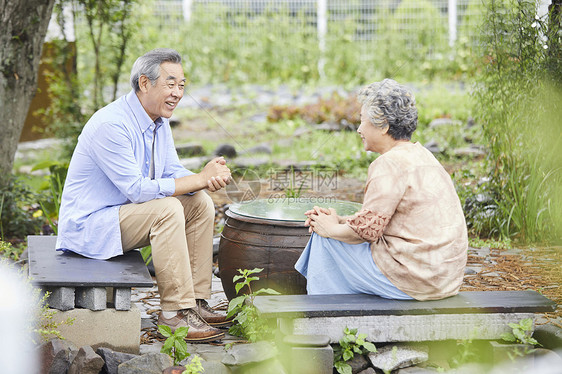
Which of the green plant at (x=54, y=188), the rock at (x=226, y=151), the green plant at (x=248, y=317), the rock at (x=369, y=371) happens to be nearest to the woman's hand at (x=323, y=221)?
the green plant at (x=248, y=317)

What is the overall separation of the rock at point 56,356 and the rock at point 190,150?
21.0 ft

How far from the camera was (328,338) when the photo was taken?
9.35 ft

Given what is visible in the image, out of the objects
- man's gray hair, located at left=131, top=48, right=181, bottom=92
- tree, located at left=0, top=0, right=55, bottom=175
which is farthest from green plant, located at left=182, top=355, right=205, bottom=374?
tree, located at left=0, top=0, right=55, bottom=175

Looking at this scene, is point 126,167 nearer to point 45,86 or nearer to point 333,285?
point 333,285

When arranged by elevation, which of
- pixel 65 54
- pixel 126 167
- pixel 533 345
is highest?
pixel 65 54

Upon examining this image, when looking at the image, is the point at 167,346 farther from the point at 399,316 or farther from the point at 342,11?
the point at 342,11

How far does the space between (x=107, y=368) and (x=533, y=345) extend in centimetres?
189

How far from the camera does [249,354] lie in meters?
2.82

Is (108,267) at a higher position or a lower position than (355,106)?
lower

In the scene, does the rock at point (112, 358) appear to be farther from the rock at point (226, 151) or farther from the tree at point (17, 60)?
the rock at point (226, 151)

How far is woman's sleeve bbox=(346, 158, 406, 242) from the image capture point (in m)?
2.93

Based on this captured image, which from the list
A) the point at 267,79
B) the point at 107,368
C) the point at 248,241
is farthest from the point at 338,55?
the point at 107,368

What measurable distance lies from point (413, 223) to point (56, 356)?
5.33ft

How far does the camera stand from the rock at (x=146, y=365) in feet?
8.81
